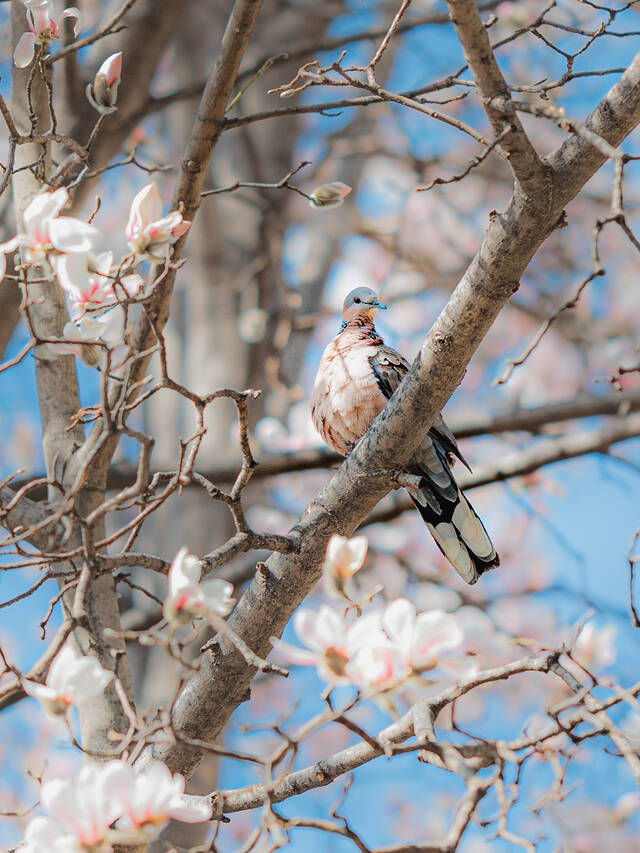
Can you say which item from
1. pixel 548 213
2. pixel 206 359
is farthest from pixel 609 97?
pixel 206 359

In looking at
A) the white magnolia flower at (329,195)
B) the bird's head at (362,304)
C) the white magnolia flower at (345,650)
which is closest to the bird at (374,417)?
the bird's head at (362,304)

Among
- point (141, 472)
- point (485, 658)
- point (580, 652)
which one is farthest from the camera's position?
point (485, 658)

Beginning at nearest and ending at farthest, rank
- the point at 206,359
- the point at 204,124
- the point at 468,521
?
the point at 204,124 < the point at 468,521 < the point at 206,359

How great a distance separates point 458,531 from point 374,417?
1.34ft

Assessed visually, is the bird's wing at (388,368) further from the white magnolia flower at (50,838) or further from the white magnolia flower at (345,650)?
the white magnolia flower at (50,838)

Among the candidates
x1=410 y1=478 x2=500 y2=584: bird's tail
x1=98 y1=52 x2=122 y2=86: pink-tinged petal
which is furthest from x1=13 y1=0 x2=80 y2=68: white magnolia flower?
x1=410 y1=478 x2=500 y2=584: bird's tail

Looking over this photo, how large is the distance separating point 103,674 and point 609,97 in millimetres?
1132

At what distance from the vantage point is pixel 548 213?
1503 mm

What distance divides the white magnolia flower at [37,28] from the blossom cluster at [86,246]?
1.84 feet

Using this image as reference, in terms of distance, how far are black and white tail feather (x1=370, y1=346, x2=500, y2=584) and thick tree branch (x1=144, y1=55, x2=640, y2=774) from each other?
18.6 inches

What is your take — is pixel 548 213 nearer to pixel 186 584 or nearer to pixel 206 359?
pixel 186 584

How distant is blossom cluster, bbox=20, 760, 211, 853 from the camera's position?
103cm

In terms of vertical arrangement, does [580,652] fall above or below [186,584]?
above

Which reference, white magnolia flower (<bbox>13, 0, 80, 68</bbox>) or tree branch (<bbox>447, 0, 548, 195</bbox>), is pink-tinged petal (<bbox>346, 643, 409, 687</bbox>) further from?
white magnolia flower (<bbox>13, 0, 80, 68</bbox>)
